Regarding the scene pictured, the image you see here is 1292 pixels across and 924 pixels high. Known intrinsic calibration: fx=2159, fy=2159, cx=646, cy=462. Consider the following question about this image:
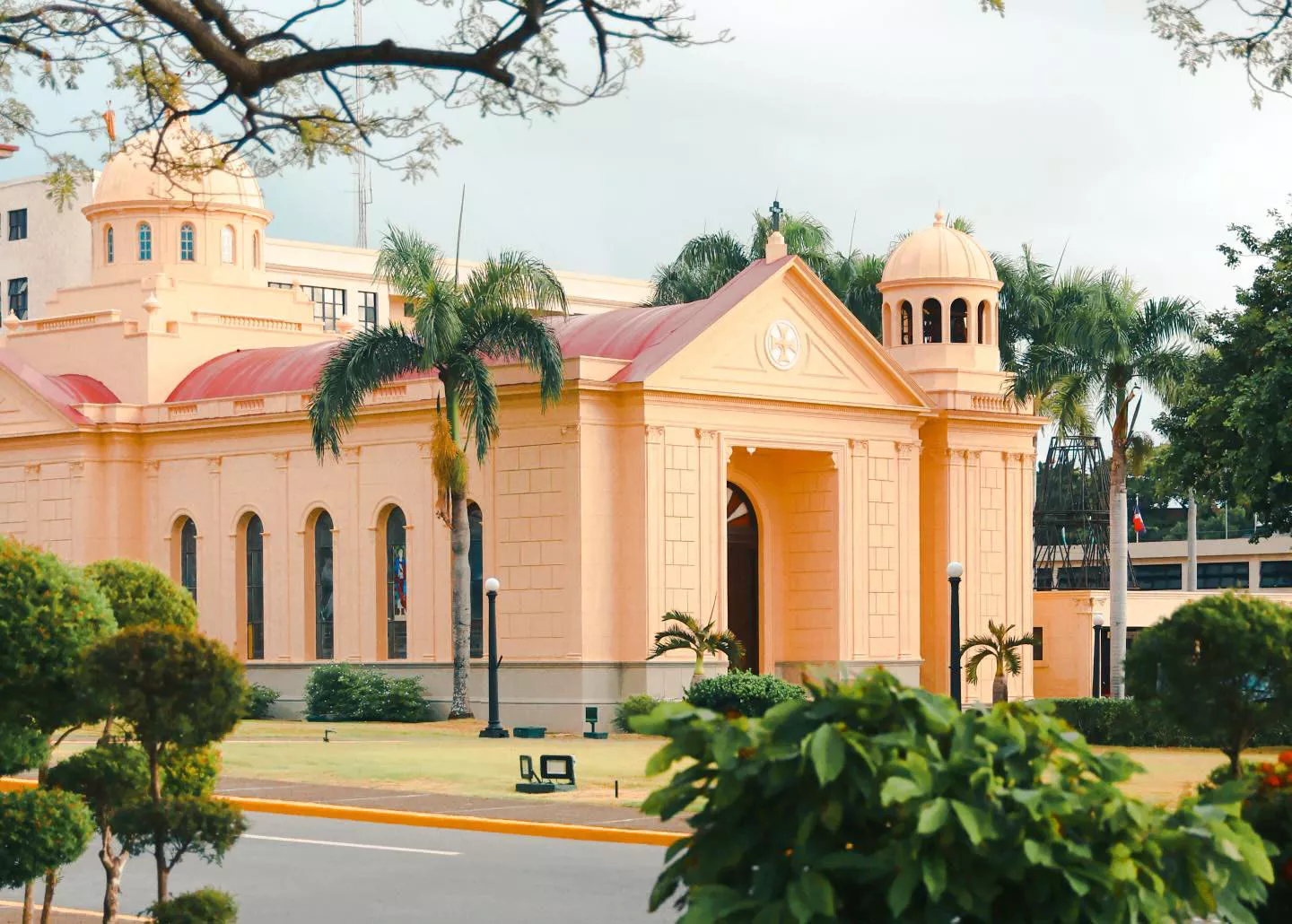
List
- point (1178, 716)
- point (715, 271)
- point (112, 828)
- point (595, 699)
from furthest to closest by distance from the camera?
point (715, 271) < point (595, 699) < point (1178, 716) < point (112, 828)

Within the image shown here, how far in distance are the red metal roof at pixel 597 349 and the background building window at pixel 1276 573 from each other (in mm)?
41374

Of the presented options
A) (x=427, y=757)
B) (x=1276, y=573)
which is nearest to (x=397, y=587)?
(x=427, y=757)

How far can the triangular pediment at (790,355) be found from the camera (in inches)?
1703

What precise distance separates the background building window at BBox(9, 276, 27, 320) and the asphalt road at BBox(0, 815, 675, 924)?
70158mm

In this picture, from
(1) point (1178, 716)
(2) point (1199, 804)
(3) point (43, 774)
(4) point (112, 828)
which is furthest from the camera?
(1) point (1178, 716)

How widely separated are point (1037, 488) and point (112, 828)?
179ft

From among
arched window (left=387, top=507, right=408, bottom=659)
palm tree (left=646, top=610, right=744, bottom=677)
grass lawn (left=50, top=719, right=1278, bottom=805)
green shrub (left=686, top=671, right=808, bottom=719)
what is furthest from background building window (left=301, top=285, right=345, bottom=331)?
green shrub (left=686, top=671, right=808, bottom=719)

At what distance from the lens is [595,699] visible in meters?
41.9

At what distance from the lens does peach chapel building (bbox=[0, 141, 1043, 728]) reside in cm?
4247

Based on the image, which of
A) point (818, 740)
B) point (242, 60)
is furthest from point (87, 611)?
point (818, 740)

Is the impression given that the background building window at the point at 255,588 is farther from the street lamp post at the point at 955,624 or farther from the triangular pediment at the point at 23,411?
the street lamp post at the point at 955,624

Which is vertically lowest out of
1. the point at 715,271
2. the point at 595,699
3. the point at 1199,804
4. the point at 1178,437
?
the point at 595,699

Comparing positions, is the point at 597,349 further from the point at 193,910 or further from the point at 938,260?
the point at 193,910

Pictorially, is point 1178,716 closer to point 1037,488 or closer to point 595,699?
point 595,699
